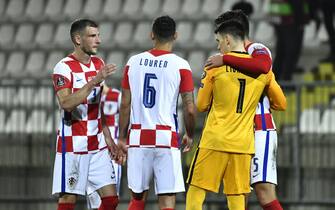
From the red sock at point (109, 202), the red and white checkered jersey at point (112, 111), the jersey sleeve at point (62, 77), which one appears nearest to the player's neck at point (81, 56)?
the jersey sleeve at point (62, 77)

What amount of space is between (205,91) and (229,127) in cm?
33

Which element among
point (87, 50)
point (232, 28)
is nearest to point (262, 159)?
point (232, 28)

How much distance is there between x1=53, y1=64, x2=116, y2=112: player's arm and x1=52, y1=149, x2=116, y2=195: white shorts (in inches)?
18.4

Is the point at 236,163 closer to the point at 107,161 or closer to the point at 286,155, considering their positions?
the point at 107,161

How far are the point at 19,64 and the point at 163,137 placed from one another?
32.8ft

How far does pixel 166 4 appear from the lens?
1848 centimetres

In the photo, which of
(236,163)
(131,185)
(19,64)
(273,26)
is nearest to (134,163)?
(131,185)

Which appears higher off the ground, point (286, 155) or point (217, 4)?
point (217, 4)

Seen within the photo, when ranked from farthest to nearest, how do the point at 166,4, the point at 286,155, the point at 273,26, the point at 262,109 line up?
the point at 166,4
the point at 273,26
the point at 286,155
the point at 262,109

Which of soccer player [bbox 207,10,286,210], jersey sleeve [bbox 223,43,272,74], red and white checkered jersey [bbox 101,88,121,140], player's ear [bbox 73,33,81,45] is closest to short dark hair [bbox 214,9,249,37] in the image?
soccer player [bbox 207,10,286,210]

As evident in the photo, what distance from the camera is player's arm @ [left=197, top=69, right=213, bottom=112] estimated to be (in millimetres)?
8672

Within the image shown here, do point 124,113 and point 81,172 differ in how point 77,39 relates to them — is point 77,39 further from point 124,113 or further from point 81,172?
point 81,172

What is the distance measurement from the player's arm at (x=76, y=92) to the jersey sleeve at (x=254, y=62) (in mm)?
990

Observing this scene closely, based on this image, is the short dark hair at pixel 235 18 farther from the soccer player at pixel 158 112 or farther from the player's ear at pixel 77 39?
the player's ear at pixel 77 39
